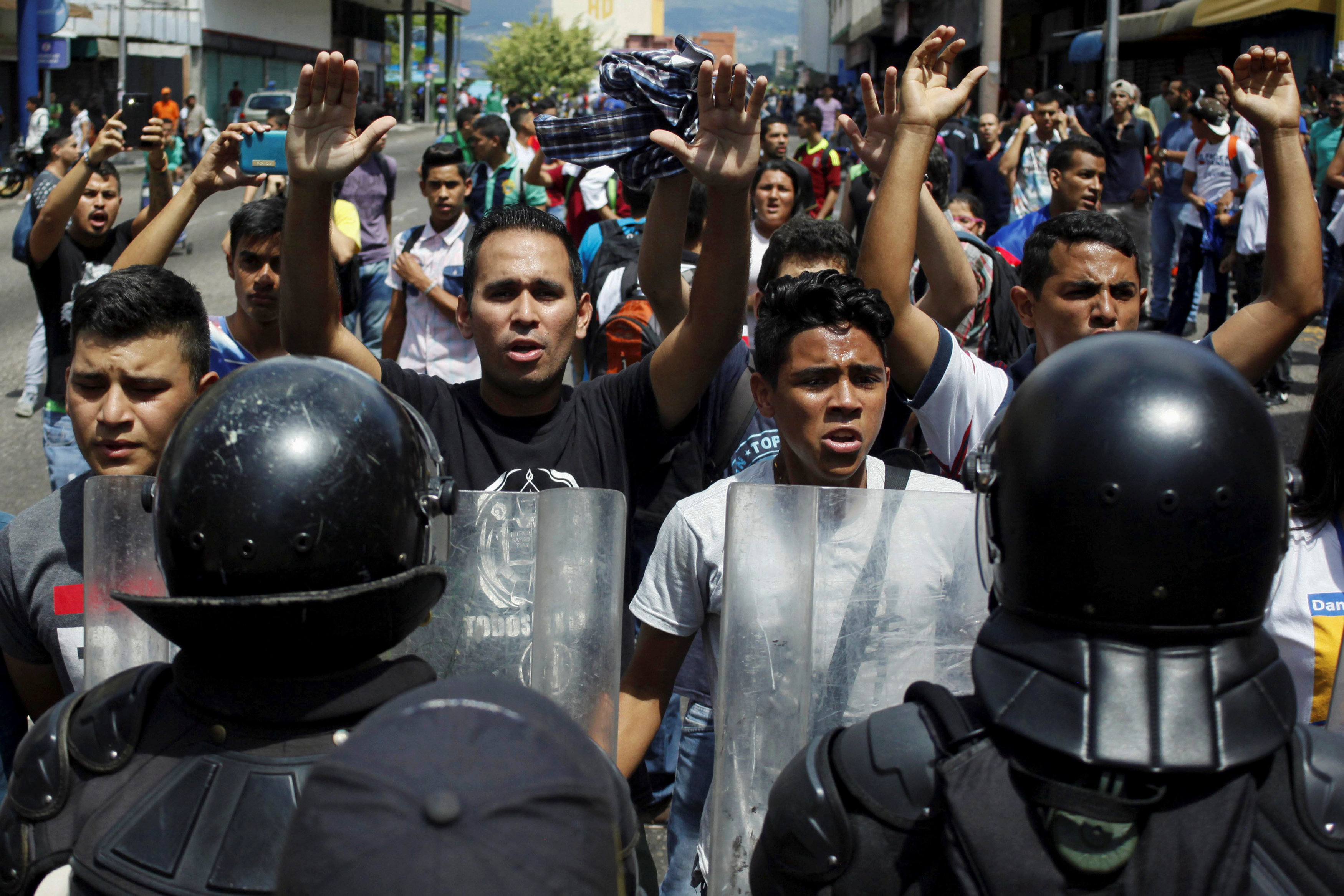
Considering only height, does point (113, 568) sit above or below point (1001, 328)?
below

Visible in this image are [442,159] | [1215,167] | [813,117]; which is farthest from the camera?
[813,117]

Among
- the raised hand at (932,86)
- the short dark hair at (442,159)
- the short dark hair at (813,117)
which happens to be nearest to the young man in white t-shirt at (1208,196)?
the short dark hair at (813,117)

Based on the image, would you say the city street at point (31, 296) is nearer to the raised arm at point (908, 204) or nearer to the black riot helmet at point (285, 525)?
the raised arm at point (908, 204)

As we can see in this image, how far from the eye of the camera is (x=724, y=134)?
102 inches

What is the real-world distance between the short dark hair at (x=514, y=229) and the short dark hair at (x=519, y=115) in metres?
7.88

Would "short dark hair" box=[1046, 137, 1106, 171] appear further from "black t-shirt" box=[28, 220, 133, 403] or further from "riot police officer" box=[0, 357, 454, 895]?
"riot police officer" box=[0, 357, 454, 895]

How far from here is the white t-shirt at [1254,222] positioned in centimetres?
812

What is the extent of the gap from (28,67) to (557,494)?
95.4 feet

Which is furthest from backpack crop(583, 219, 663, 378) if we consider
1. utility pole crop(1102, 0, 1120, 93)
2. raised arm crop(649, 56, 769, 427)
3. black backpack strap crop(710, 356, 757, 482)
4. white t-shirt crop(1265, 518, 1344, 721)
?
utility pole crop(1102, 0, 1120, 93)

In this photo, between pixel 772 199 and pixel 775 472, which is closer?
pixel 775 472

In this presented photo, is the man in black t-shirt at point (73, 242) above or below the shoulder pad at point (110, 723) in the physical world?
above

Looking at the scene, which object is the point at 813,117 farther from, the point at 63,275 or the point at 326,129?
the point at 326,129

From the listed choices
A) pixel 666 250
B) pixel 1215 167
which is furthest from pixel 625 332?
pixel 1215 167

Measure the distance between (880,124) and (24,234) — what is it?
4.14 metres
